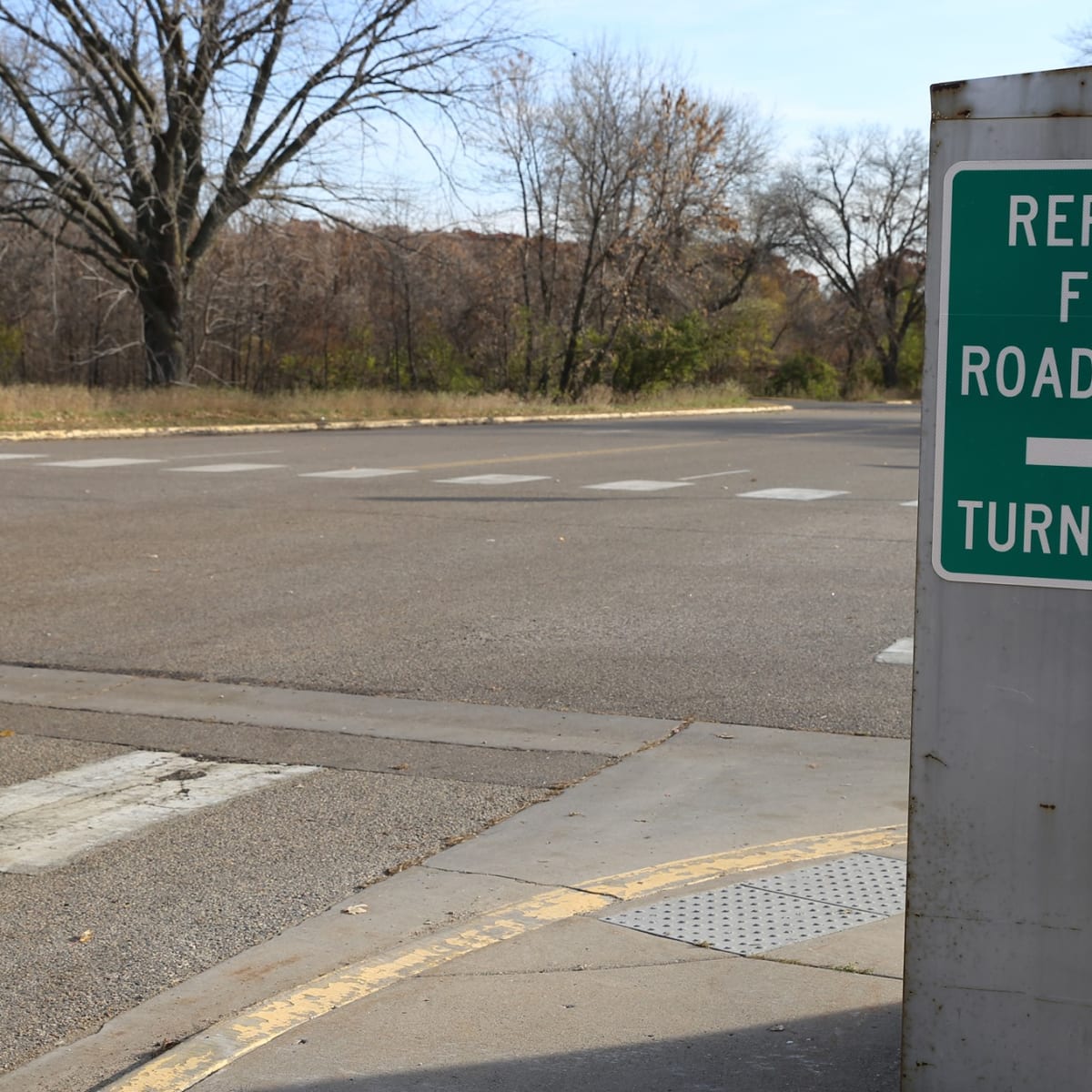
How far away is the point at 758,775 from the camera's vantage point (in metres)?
5.77

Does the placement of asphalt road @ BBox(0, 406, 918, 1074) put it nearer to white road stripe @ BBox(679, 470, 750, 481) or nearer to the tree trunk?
white road stripe @ BBox(679, 470, 750, 481)

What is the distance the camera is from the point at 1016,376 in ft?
8.35

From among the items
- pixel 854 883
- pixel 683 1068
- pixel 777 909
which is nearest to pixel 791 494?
pixel 854 883

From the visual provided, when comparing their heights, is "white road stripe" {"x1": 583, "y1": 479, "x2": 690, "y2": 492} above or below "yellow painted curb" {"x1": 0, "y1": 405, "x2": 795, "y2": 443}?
below

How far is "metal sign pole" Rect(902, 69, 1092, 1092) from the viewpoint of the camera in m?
2.53

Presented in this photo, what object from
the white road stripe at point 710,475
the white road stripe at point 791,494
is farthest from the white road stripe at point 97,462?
Answer: the white road stripe at point 791,494

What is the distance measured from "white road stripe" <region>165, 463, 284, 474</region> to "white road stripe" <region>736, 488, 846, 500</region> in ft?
20.2

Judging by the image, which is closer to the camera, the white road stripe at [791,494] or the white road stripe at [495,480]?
the white road stripe at [791,494]

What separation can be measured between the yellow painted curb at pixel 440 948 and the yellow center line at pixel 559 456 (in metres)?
15.2

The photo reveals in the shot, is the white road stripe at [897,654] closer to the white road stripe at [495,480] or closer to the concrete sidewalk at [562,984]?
the concrete sidewalk at [562,984]

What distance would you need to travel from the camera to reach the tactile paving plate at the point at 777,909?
159 inches

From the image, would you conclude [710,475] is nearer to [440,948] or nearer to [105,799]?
[105,799]

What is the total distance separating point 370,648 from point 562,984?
466 cm

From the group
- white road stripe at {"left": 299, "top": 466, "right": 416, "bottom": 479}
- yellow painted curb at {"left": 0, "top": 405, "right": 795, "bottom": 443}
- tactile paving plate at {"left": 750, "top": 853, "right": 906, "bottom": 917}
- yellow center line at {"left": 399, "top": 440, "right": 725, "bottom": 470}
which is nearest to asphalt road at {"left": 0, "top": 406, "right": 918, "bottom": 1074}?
white road stripe at {"left": 299, "top": 466, "right": 416, "bottom": 479}
